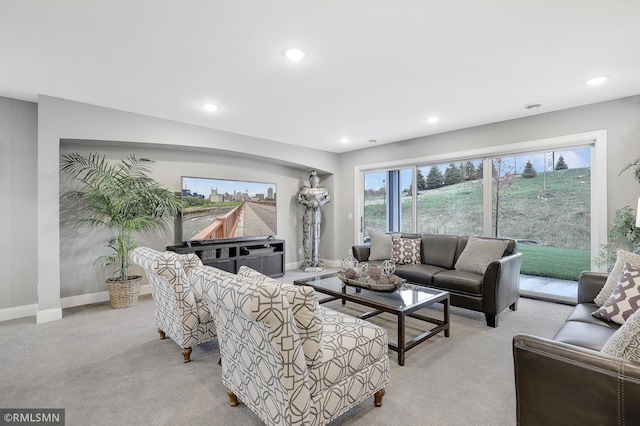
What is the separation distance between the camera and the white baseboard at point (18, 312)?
3.35m

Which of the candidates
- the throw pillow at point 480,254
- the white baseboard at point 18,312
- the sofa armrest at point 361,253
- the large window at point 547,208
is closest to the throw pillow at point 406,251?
the sofa armrest at point 361,253

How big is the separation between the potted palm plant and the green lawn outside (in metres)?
4.93

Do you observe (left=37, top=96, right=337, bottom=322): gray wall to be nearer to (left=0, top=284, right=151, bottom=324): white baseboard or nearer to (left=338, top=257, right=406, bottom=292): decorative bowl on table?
(left=0, top=284, right=151, bottom=324): white baseboard

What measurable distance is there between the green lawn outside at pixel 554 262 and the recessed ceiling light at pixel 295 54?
3.85 meters

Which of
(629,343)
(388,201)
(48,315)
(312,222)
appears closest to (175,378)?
(48,315)

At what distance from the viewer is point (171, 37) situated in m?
2.15

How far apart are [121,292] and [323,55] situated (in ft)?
11.4

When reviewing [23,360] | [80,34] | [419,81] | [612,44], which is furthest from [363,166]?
[23,360]

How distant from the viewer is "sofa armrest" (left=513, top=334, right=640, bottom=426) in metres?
0.96

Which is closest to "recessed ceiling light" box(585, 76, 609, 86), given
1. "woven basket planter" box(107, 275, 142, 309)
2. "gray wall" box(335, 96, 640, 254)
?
"gray wall" box(335, 96, 640, 254)

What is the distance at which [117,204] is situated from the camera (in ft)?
11.8

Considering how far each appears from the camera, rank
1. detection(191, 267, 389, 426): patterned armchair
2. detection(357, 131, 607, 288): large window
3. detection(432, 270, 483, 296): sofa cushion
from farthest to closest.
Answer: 1. detection(357, 131, 607, 288): large window
2. detection(432, 270, 483, 296): sofa cushion
3. detection(191, 267, 389, 426): patterned armchair

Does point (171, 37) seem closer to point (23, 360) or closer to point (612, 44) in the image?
point (23, 360)

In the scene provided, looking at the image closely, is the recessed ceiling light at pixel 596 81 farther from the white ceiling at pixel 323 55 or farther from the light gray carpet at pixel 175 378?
the light gray carpet at pixel 175 378
